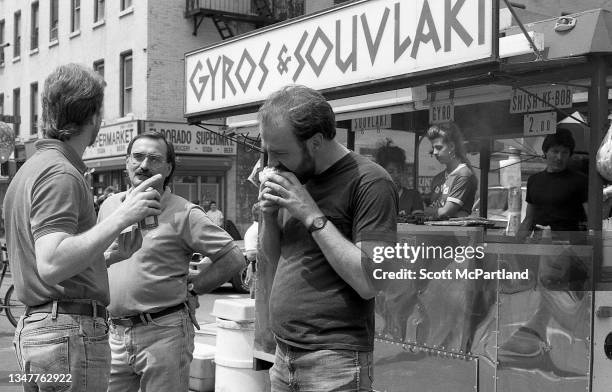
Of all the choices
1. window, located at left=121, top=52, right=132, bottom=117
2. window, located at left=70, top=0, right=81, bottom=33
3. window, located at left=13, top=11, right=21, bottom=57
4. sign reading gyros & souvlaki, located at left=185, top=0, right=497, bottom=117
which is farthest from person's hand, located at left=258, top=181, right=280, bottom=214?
window, located at left=13, top=11, right=21, bottom=57

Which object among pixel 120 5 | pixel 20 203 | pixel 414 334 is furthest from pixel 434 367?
pixel 120 5

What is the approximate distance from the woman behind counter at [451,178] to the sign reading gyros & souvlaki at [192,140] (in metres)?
17.9

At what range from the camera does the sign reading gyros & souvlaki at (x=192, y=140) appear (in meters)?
23.4

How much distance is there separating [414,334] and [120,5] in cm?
2183

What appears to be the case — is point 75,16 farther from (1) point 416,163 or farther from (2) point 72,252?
(2) point 72,252

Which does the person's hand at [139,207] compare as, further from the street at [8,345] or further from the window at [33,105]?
the window at [33,105]

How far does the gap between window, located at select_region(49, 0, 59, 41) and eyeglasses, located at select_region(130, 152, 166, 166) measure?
26.7 meters

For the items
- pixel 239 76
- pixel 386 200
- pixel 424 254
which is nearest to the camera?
pixel 386 200

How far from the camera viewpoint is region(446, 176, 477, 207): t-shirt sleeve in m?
5.62

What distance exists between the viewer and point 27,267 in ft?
8.57

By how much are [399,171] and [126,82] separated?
1966 cm

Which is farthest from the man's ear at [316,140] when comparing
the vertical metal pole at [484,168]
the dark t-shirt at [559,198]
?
the vertical metal pole at [484,168]

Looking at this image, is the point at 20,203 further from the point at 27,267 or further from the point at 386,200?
the point at 386,200

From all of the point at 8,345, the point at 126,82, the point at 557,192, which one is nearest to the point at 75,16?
the point at 126,82
